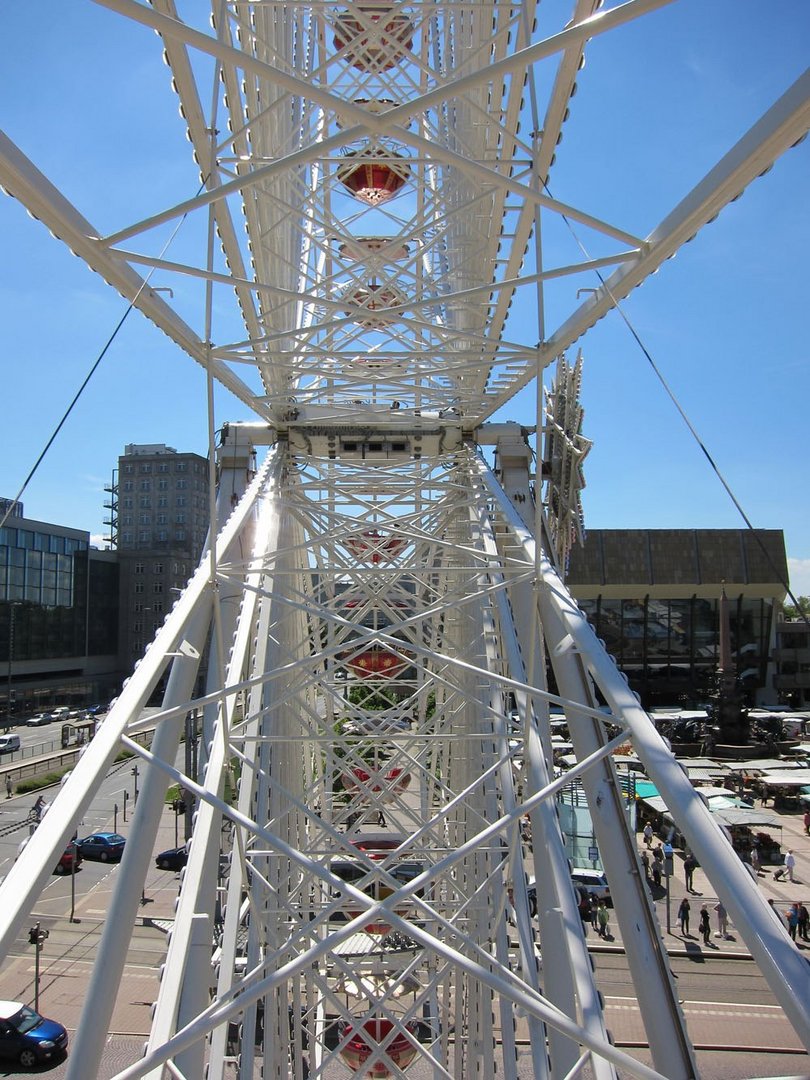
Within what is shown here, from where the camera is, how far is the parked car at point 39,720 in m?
44.9

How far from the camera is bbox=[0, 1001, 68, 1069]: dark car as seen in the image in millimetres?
12219

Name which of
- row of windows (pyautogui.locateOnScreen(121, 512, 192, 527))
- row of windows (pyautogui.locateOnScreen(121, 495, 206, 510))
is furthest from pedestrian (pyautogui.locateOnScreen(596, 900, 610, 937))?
row of windows (pyautogui.locateOnScreen(121, 512, 192, 527))

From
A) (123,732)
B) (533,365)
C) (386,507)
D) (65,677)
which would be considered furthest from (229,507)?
(65,677)

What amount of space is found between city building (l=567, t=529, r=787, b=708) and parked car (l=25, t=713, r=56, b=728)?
3078cm

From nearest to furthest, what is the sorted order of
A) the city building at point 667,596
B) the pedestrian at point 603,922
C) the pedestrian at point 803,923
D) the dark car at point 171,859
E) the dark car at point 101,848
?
the pedestrian at point 803,923 → the pedestrian at point 603,922 → the dark car at point 171,859 → the dark car at point 101,848 → the city building at point 667,596

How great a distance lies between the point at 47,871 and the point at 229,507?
704 centimetres

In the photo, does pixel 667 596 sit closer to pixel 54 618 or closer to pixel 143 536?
pixel 143 536

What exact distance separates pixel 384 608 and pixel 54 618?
147 feet

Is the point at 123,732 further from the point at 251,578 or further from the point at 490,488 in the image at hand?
the point at 490,488

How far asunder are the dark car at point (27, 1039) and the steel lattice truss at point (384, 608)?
3.14 metres

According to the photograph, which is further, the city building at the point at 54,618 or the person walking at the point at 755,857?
the city building at the point at 54,618

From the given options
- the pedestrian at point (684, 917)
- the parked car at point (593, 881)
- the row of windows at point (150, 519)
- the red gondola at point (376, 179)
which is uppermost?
the row of windows at point (150, 519)

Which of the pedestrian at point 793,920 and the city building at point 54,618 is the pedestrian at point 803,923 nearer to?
the pedestrian at point 793,920

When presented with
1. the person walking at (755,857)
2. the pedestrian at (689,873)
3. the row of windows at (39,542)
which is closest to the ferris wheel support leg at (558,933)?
the pedestrian at (689,873)
